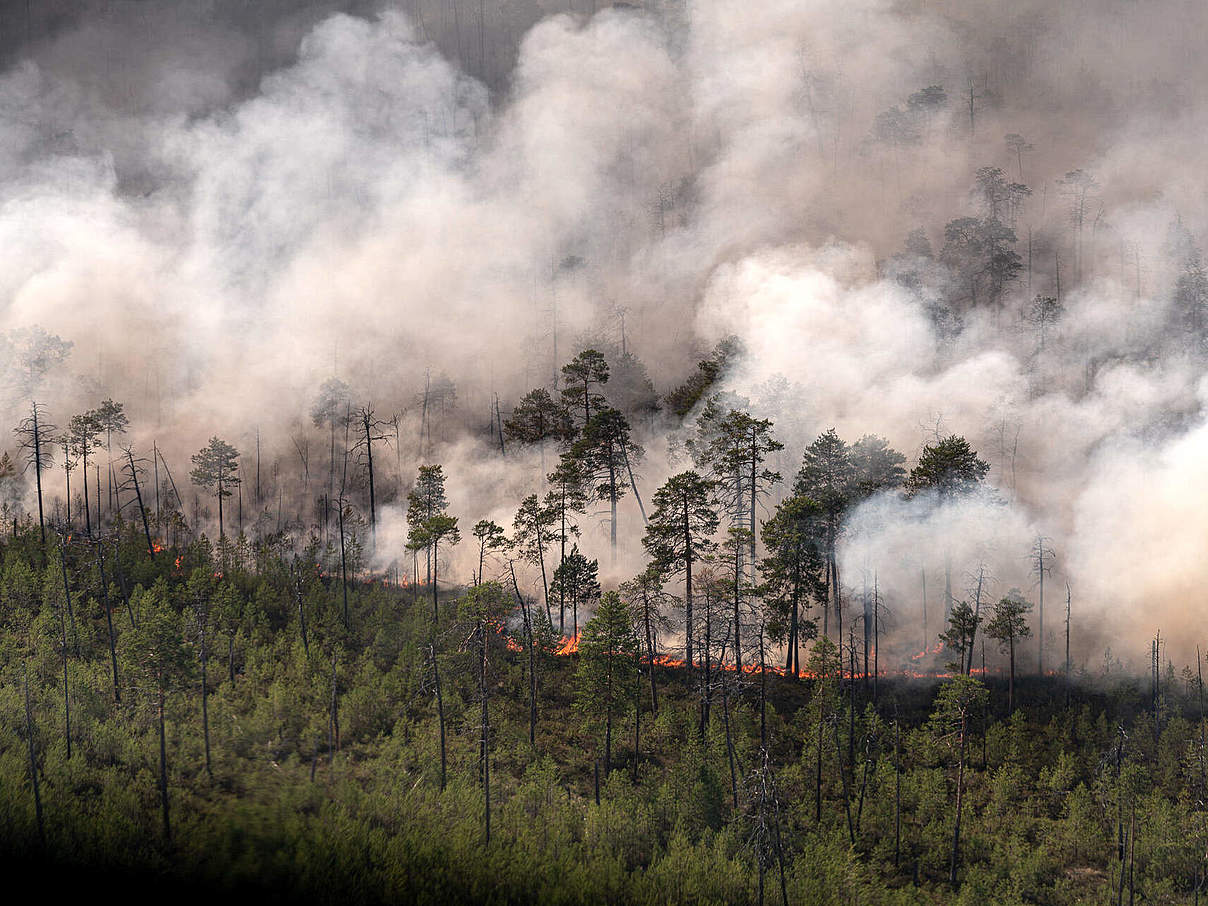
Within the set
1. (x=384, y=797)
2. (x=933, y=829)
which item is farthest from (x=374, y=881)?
(x=933, y=829)

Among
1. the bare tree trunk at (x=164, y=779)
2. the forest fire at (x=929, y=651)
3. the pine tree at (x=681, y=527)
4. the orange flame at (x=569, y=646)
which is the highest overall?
the pine tree at (x=681, y=527)

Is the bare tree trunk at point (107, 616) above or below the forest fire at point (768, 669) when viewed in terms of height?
above

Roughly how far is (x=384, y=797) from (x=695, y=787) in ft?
82.6

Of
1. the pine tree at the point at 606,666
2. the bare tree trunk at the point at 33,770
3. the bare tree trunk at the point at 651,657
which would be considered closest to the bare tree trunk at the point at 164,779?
the bare tree trunk at the point at 33,770

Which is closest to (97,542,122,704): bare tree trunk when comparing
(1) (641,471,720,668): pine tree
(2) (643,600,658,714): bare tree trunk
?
(2) (643,600,658,714): bare tree trunk

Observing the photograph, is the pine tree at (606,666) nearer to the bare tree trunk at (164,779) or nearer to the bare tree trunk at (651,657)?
the bare tree trunk at (651,657)

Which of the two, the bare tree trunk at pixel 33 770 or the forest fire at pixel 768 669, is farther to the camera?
the forest fire at pixel 768 669

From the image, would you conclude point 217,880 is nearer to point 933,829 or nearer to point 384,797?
point 384,797

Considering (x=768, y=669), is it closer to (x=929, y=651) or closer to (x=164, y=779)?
(x=929, y=651)

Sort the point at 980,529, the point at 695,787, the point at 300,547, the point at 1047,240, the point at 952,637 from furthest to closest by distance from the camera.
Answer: the point at 1047,240, the point at 300,547, the point at 980,529, the point at 952,637, the point at 695,787

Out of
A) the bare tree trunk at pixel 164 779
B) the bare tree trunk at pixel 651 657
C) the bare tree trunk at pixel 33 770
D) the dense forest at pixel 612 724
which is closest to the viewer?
the bare tree trunk at pixel 164 779

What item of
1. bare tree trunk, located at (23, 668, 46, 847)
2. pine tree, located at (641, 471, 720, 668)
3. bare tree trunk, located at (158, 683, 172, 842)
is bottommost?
bare tree trunk, located at (23, 668, 46, 847)

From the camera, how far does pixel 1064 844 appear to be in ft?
138

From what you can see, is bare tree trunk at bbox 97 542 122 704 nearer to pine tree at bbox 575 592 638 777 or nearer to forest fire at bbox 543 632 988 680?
forest fire at bbox 543 632 988 680
